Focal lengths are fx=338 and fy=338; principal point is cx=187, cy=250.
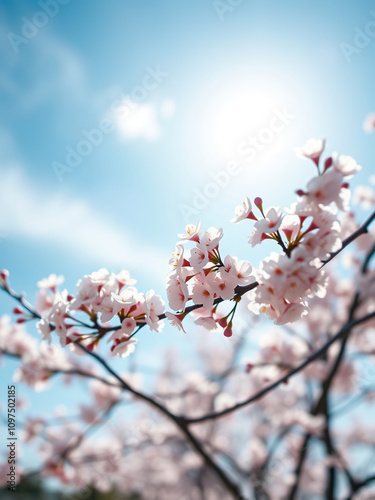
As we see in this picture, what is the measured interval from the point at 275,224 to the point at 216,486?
9.24m

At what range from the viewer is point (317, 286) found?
1.15 metres

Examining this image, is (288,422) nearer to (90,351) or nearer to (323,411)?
(323,411)

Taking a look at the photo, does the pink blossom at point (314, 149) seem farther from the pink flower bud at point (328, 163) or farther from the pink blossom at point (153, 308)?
the pink blossom at point (153, 308)

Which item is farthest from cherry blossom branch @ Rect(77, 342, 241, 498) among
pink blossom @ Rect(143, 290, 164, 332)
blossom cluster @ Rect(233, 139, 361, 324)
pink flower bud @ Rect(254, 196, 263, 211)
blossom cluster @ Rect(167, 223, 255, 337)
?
pink flower bud @ Rect(254, 196, 263, 211)

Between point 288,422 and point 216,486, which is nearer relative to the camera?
point 288,422

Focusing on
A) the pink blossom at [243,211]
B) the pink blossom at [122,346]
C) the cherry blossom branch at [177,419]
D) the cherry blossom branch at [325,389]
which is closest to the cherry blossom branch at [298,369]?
the cherry blossom branch at [177,419]

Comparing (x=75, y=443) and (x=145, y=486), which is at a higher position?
(x=145, y=486)

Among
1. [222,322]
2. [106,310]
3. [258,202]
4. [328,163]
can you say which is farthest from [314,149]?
[106,310]

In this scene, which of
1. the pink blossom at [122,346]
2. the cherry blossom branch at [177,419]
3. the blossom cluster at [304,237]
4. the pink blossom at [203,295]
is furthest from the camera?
the cherry blossom branch at [177,419]

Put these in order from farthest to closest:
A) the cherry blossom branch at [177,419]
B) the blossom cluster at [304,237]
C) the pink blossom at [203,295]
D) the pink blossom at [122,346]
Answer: the cherry blossom branch at [177,419]
the pink blossom at [122,346]
the pink blossom at [203,295]
the blossom cluster at [304,237]

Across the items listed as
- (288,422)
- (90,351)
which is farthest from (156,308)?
(288,422)

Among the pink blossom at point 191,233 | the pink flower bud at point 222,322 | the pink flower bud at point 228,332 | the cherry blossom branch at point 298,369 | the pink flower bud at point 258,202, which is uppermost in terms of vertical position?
the pink blossom at point 191,233

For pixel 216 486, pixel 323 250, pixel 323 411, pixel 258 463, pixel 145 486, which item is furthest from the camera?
pixel 145 486

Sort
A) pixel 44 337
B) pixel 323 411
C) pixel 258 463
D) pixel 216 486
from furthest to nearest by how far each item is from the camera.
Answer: pixel 216 486 → pixel 258 463 → pixel 323 411 → pixel 44 337
